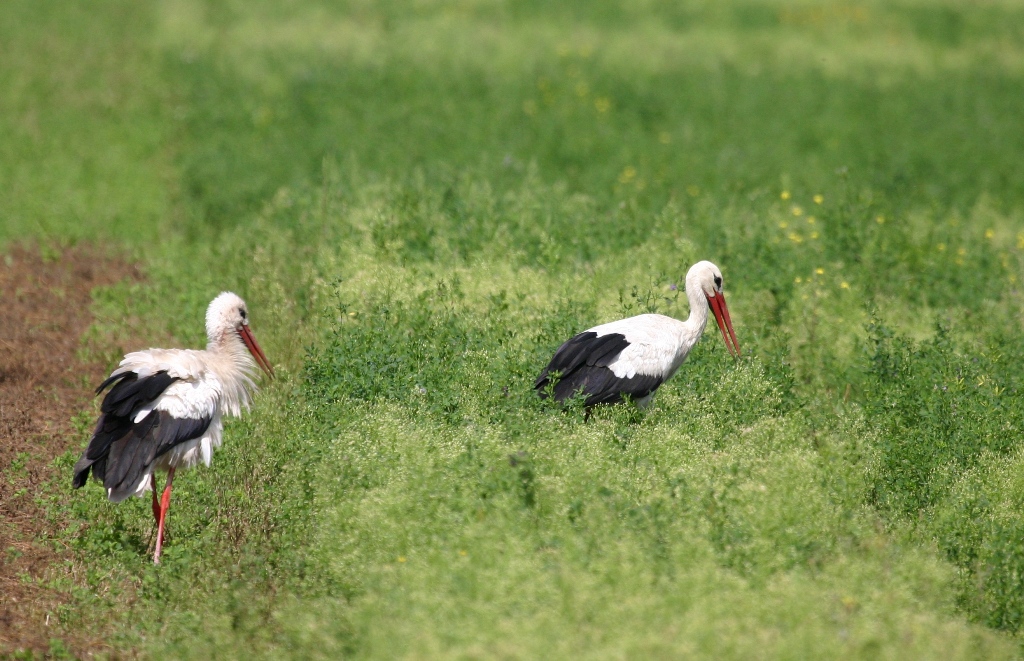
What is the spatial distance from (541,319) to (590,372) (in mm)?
1336

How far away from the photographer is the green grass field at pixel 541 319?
17.4 ft

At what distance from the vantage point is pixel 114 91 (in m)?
16.7

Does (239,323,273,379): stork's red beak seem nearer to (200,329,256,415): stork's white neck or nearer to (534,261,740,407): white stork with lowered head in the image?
(200,329,256,415): stork's white neck

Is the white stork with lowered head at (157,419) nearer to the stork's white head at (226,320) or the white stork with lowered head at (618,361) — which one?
the stork's white head at (226,320)

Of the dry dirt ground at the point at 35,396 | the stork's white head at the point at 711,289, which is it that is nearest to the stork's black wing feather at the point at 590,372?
the stork's white head at the point at 711,289

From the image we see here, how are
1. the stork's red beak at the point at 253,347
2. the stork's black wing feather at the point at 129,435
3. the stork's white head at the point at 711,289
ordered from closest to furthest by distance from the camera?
the stork's black wing feather at the point at 129,435 → the stork's red beak at the point at 253,347 → the stork's white head at the point at 711,289

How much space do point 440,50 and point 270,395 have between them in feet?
38.3

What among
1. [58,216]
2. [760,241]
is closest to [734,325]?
[760,241]

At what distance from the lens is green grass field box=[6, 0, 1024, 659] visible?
17.4ft

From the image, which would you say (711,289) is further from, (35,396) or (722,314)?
(35,396)

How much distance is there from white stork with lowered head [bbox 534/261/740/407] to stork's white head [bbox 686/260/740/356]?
366mm

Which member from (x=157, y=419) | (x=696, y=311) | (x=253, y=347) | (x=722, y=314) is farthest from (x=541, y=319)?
(x=157, y=419)

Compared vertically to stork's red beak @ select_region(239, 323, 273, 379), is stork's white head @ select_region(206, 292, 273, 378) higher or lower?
higher

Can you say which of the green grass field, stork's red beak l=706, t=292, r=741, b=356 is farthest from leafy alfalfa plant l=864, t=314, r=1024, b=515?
stork's red beak l=706, t=292, r=741, b=356
